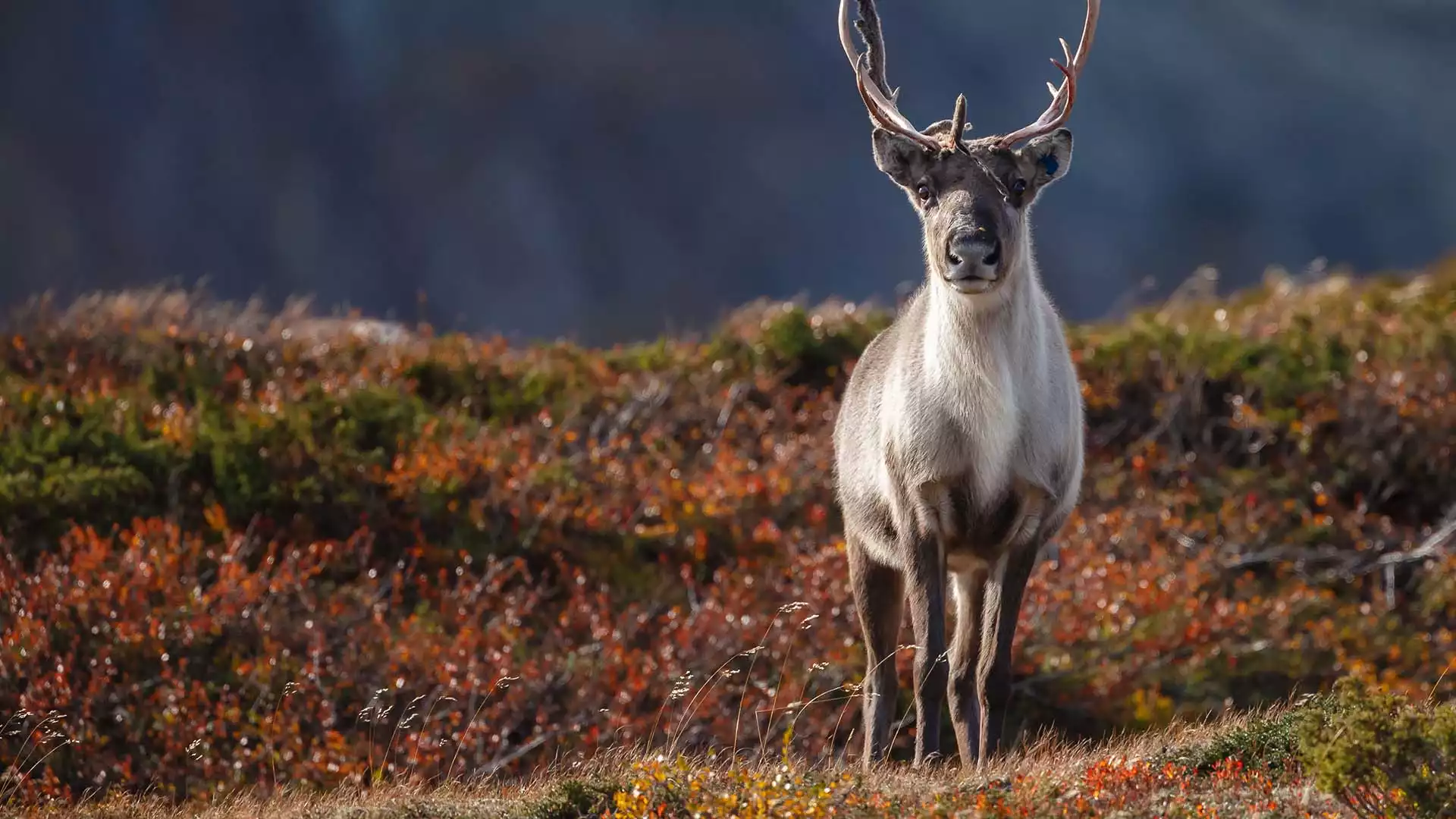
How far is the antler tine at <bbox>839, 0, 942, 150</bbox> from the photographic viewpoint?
6.62 metres

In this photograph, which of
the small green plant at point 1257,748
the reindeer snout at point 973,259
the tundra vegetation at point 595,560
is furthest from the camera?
the tundra vegetation at point 595,560

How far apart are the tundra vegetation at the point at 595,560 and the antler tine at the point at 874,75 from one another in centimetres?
266

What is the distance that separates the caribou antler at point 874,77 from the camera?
657 centimetres

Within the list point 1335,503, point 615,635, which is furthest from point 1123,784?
point 1335,503

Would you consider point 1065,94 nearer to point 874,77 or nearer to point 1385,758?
point 874,77

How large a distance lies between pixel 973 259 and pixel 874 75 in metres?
1.60

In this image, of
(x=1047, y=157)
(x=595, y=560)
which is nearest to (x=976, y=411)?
(x=1047, y=157)

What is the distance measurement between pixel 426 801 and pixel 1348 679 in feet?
11.2

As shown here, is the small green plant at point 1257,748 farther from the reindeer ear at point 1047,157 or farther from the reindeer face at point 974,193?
the reindeer ear at point 1047,157

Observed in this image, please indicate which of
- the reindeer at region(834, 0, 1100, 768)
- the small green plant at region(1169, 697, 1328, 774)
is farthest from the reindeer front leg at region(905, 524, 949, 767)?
the small green plant at region(1169, 697, 1328, 774)

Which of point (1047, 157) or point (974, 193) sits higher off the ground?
point (1047, 157)

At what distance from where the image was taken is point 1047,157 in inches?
255

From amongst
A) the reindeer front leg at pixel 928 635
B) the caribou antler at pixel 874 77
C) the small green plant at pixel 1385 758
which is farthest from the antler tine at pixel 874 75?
the small green plant at pixel 1385 758

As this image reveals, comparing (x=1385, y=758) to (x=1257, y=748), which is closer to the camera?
(x=1385, y=758)
